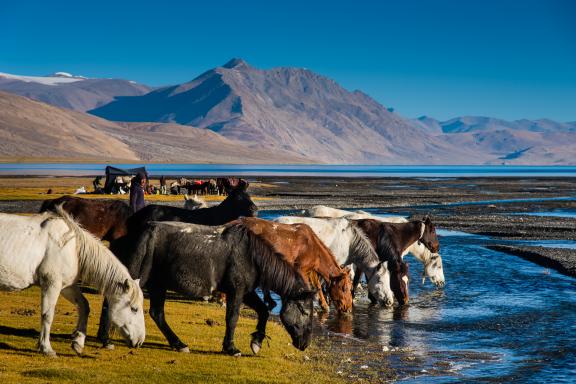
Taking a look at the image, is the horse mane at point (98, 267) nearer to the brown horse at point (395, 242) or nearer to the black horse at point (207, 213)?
the black horse at point (207, 213)

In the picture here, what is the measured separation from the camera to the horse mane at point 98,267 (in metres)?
9.77

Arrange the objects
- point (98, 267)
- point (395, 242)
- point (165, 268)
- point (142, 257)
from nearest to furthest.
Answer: point (98, 267) < point (142, 257) < point (165, 268) < point (395, 242)

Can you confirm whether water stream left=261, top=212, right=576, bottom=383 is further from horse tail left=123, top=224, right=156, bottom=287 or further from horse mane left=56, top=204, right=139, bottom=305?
horse mane left=56, top=204, right=139, bottom=305

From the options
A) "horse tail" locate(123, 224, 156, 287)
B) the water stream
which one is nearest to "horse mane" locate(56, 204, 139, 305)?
"horse tail" locate(123, 224, 156, 287)

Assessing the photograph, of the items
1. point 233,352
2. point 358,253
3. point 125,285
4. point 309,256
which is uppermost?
point 309,256

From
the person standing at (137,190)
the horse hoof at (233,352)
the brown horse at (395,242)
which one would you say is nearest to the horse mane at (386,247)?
the brown horse at (395,242)

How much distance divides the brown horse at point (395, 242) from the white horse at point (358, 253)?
443 mm

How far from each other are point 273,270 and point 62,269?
9.67 feet

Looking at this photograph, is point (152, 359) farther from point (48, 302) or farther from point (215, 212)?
point (215, 212)

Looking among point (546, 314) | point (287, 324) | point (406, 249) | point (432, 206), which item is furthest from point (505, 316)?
point (432, 206)

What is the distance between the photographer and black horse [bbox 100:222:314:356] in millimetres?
10523

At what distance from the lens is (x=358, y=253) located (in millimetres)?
16328

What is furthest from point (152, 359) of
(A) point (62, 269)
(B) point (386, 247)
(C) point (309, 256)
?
(B) point (386, 247)

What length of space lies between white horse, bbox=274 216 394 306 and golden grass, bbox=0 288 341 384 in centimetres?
350
